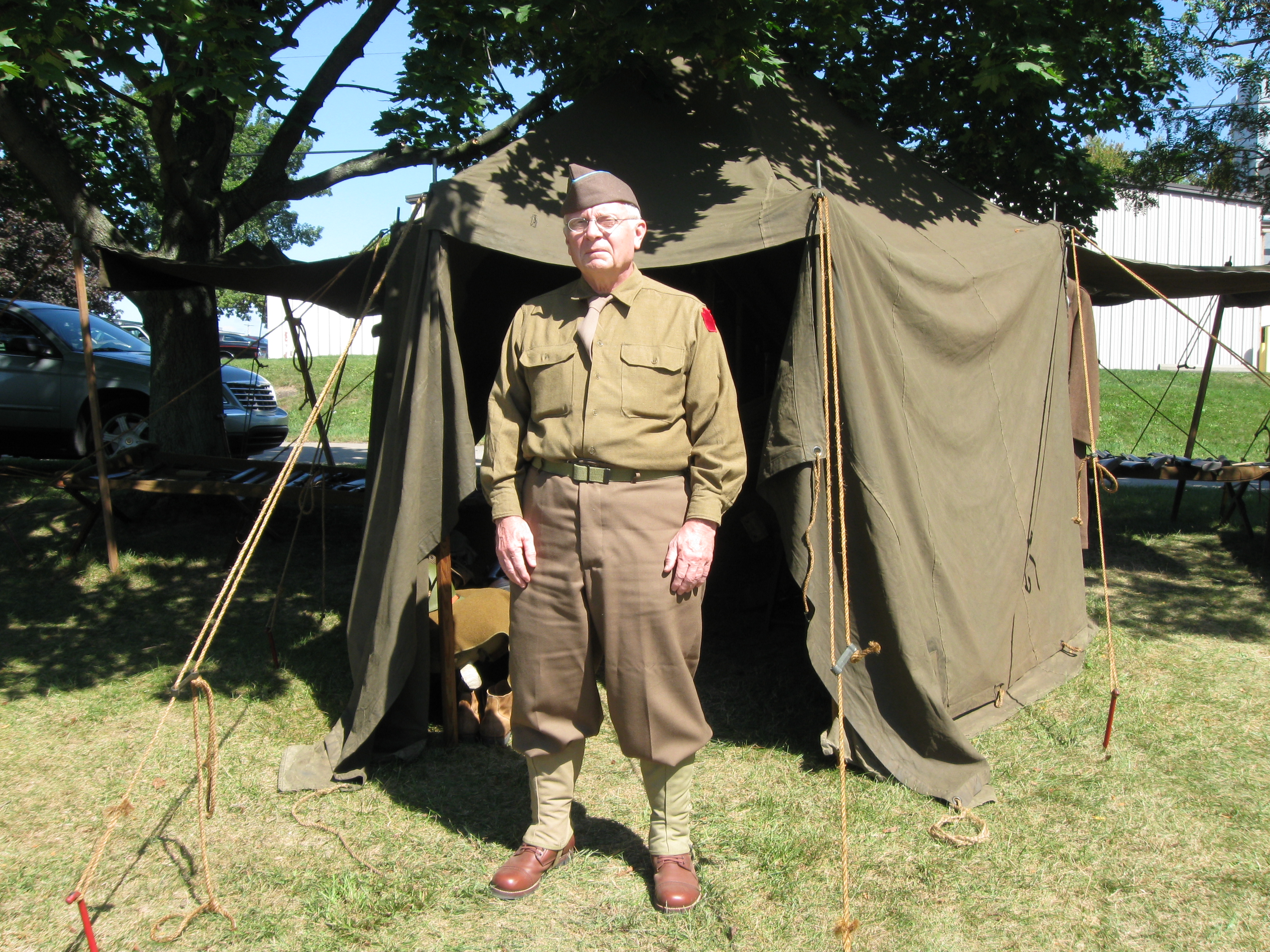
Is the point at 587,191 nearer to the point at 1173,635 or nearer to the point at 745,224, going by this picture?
the point at 745,224

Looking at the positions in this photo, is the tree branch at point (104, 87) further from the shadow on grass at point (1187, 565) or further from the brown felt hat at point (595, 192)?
the shadow on grass at point (1187, 565)

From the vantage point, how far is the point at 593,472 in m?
2.78

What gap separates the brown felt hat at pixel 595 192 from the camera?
275 cm

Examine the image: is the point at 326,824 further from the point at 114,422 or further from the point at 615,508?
the point at 114,422

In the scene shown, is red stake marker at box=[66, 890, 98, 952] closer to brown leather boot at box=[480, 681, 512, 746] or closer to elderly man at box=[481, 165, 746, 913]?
elderly man at box=[481, 165, 746, 913]

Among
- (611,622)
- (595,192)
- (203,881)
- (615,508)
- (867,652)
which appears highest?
(595,192)

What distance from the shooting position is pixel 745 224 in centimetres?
375

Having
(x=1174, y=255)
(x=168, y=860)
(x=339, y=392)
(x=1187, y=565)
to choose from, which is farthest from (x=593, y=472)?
(x=1174, y=255)

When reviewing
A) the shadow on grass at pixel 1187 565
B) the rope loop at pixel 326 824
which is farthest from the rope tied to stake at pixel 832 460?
the shadow on grass at pixel 1187 565

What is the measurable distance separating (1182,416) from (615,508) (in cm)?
1468

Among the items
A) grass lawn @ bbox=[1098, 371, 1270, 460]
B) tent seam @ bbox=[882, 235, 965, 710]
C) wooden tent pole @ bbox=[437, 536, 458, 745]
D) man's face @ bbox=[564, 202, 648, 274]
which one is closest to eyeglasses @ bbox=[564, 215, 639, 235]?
man's face @ bbox=[564, 202, 648, 274]

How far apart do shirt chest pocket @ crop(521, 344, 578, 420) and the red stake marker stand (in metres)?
1.68

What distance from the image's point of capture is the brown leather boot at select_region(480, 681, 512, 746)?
4.06 m

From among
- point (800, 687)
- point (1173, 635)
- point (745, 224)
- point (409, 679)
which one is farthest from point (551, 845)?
point (1173, 635)
